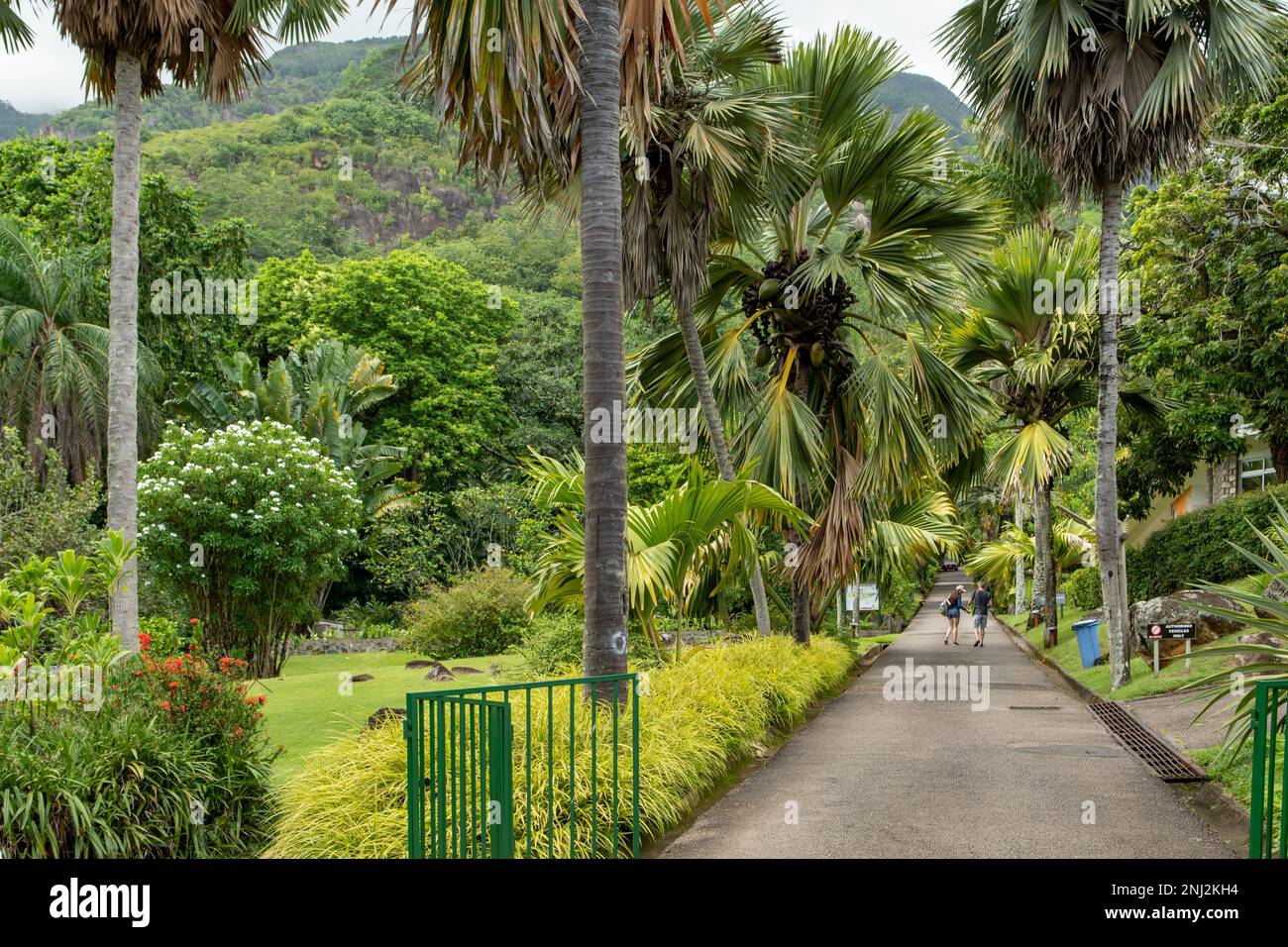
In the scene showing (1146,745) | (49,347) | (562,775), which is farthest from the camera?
(49,347)

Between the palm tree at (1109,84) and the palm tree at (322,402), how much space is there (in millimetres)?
18852

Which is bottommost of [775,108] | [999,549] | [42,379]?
[999,549]

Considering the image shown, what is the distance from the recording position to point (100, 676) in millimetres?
8086

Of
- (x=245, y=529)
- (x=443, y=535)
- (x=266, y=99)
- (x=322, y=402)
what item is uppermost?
(x=266, y=99)

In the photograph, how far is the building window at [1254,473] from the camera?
24.2 metres

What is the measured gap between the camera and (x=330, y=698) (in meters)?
14.0

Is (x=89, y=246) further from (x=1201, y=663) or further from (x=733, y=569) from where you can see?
(x=1201, y=663)

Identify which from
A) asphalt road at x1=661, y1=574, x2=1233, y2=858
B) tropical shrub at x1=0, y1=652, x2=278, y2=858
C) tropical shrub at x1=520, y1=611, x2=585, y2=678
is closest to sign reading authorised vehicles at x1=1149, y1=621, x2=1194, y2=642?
asphalt road at x1=661, y1=574, x2=1233, y2=858

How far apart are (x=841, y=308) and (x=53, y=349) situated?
1866 centimetres

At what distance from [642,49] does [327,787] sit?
6343mm

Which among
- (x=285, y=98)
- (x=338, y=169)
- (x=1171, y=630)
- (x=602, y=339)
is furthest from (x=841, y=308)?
(x=285, y=98)

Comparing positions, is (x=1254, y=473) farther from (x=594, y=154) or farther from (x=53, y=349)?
(x=53, y=349)

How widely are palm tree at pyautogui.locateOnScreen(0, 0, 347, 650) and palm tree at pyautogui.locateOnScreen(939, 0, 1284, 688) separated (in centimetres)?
1000
